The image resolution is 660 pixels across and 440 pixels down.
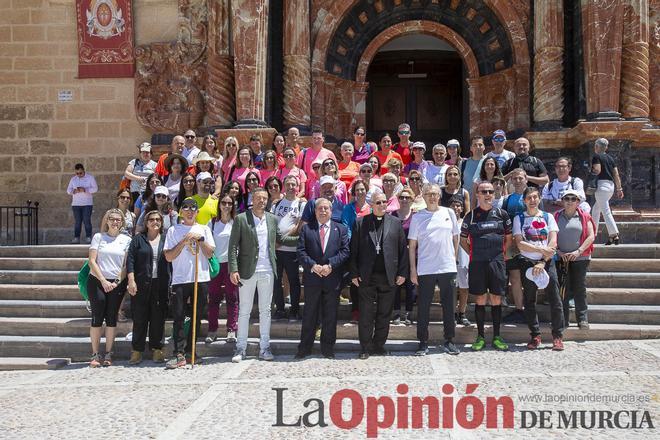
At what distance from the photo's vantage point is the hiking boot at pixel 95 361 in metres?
6.89

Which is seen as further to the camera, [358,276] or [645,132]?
[645,132]

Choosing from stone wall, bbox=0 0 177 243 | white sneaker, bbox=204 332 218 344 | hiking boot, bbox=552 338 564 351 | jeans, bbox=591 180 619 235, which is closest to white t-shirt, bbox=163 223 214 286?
white sneaker, bbox=204 332 218 344

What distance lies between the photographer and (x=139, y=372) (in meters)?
6.56

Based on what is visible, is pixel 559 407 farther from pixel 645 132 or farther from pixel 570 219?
pixel 645 132

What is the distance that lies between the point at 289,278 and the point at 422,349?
176 centimetres

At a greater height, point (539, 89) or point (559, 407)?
point (539, 89)

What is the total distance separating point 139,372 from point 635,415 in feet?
14.9

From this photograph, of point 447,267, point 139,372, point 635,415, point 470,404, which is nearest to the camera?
point 635,415

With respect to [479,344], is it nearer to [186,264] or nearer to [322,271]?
[322,271]

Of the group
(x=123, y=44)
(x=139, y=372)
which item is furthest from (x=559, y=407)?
(x=123, y=44)

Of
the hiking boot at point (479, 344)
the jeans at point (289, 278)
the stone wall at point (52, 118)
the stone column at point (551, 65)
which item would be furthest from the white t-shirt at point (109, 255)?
the stone column at point (551, 65)

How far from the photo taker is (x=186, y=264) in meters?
6.96

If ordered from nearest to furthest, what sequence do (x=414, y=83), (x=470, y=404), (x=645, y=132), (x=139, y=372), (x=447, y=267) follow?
(x=470, y=404), (x=139, y=372), (x=447, y=267), (x=645, y=132), (x=414, y=83)

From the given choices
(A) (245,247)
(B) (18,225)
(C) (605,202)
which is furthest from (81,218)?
(C) (605,202)
